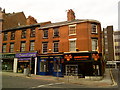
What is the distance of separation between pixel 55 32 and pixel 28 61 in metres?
7.63

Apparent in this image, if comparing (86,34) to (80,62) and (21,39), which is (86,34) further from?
(21,39)

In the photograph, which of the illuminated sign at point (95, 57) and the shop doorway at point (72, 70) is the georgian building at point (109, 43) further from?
the illuminated sign at point (95, 57)

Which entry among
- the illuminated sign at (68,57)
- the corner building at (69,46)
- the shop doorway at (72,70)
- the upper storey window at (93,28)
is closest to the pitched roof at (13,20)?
the corner building at (69,46)

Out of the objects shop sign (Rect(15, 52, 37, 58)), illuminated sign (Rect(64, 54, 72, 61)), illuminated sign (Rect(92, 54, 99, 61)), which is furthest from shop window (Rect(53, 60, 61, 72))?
illuminated sign (Rect(92, 54, 99, 61))

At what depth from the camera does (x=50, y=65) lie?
23.9m

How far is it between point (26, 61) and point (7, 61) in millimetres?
5758

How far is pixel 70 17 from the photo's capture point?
82.9 feet

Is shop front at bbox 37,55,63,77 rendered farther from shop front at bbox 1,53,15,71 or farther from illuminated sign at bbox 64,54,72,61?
shop front at bbox 1,53,15,71

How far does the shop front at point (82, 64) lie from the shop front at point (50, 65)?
1.08 m

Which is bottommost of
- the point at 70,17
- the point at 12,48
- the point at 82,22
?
the point at 12,48

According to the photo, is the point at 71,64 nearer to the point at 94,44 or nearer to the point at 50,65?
the point at 50,65

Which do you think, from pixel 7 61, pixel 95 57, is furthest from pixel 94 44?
pixel 7 61

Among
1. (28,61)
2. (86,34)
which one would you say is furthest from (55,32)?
(28,61)

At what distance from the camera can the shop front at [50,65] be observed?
898 inches
